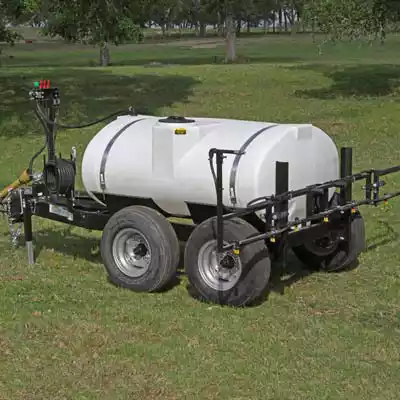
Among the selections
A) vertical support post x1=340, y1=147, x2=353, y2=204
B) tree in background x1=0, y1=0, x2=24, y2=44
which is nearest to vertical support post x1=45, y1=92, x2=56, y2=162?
vertical support post x1=340, y1=147, x2=353, y2=204

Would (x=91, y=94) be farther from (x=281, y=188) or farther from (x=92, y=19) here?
(x=281, y=188)

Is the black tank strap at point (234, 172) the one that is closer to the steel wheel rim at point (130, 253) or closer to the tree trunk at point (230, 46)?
the steel wheel rim at point (130, 253)

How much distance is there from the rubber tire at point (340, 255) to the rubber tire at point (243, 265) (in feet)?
4.69

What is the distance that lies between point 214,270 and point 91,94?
1869 cm

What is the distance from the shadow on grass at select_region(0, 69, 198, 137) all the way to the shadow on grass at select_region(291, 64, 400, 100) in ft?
14.5

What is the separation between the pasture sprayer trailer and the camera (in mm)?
6719

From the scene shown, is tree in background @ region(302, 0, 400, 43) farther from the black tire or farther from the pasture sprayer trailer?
the black tire

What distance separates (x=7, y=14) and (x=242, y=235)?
16.6 m

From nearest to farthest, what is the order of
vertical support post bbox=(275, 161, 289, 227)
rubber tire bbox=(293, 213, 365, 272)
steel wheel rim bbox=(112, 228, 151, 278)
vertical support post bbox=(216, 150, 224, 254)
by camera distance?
vertical support post bbox=(216, 150, 224, 254), vertical support post bbox=(275, 161, 289, 227), steel wheel rim bbox=(112, 228, 151, 278), rubber tire bbox=(293, 213, 365, 272)

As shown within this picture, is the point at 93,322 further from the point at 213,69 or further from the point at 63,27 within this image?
the point at 213,69

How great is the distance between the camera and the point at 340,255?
26.3 feet

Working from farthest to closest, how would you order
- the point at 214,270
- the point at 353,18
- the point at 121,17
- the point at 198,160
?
1. the point at 353,18
2. the point at 121,17
3. the point at 198,160
4. the point at 214,270

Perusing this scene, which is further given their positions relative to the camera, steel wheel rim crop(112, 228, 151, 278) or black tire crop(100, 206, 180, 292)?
steel wheel rim crop(112, 228, 151, 278)

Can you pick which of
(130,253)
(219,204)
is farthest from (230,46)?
(219,204)
